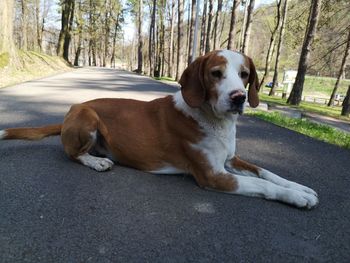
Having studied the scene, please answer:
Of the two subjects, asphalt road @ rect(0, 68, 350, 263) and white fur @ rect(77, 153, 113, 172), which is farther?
white fur @ rect(77, 153, 113, 172)

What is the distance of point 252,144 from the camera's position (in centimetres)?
567

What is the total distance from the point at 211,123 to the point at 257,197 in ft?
2.93

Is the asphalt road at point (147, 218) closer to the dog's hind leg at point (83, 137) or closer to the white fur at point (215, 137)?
the dog's hind leg at point (83, 137)

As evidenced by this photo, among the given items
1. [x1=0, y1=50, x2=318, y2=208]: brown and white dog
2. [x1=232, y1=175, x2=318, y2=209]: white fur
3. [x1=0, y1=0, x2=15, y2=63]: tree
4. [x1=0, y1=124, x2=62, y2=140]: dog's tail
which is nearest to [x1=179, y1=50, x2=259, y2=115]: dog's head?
[x1=0, y1=50, x2=318, y2=208]: brown and white dog

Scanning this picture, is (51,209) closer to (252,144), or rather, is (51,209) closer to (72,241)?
(72,241)

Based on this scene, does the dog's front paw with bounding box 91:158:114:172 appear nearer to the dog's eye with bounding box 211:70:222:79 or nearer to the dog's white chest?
the dog's white chest

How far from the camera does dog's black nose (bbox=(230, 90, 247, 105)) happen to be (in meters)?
2.97

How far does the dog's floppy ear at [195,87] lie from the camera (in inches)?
131

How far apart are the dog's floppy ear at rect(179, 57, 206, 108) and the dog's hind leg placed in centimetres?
116

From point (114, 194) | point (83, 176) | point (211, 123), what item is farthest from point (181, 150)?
point (83, 176)

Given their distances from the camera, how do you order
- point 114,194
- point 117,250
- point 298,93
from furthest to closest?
point 298,93 < point 114,194 < point 117,250

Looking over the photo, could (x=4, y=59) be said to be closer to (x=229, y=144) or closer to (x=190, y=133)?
(x=190, y=133)

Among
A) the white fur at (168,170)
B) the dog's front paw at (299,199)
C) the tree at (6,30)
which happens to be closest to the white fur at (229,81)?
the white fur at (168,170)

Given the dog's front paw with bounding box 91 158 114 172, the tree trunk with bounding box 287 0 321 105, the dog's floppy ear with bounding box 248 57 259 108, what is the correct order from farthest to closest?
1. the tree trunk with bounding box 287 0 321 105
2. the dog's front paw with bounding box 91 158 114 172
3. the dog's floppy ear with bounding box 248 57 259 108
